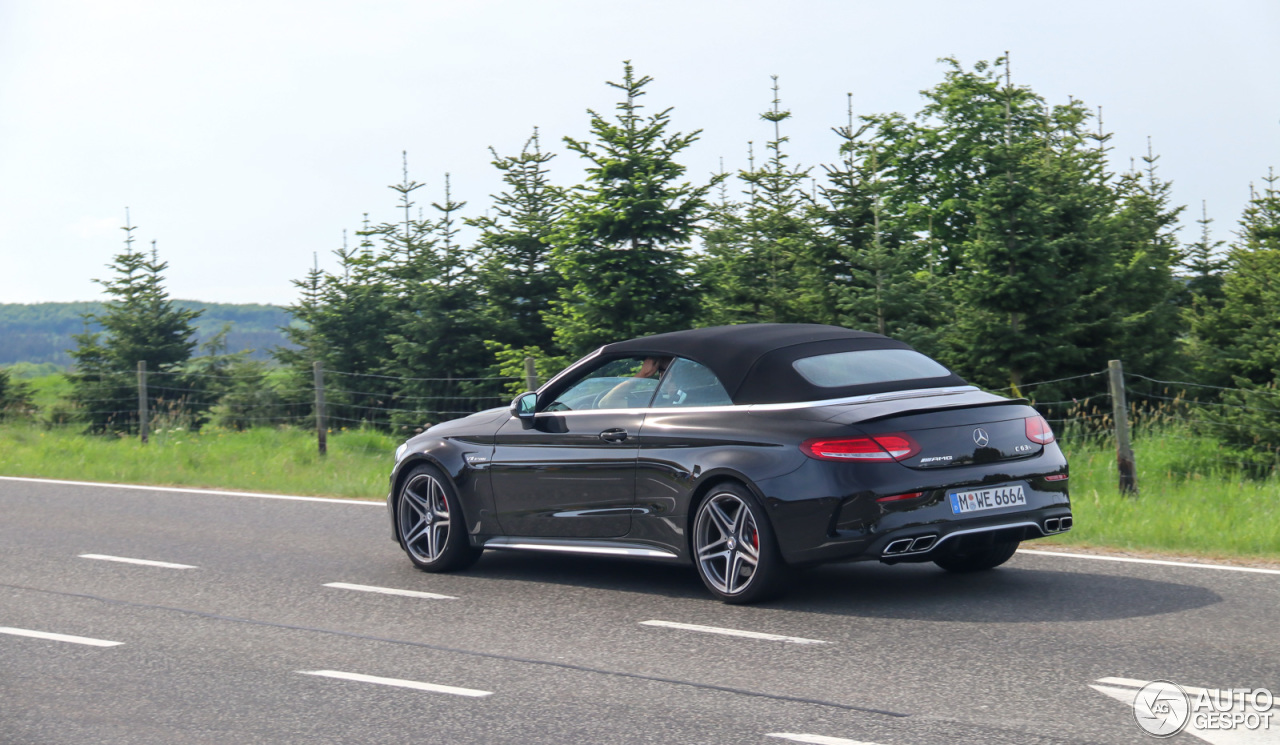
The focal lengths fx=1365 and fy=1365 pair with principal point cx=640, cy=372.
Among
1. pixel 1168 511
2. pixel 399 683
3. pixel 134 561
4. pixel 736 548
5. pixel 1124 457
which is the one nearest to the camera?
pixel 399 683

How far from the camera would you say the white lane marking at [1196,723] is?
15.4 feet

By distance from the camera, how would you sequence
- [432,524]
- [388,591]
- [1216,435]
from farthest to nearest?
[1216,435]
[432,524]
[388,591]

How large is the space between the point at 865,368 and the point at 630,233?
11609mm

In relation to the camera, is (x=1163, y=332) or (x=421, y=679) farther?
(x=1163, y=332)

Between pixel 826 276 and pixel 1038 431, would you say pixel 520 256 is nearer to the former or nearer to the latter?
pixel 826 276

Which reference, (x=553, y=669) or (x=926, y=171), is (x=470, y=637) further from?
(x=926, y=171)

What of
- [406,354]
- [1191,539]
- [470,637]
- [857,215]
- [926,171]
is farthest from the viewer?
[926,171]

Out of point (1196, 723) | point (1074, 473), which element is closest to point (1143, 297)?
point (1074, 473)

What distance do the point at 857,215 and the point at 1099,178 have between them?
28.4 feet

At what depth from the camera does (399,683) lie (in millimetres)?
6031

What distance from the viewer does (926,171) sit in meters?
42.2

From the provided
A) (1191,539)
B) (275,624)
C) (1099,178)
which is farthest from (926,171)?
(275,624)

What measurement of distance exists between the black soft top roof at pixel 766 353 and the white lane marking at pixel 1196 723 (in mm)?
2377

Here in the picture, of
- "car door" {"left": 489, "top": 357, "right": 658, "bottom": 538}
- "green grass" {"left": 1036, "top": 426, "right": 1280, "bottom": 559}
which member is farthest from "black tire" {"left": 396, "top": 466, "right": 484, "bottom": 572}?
"green grass" {"left": 1036, "top": 426, "right": 1280, "bottom": 559}
